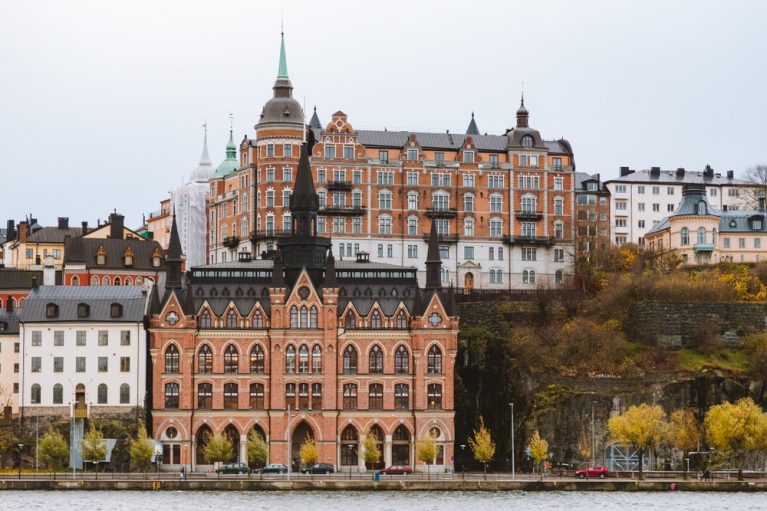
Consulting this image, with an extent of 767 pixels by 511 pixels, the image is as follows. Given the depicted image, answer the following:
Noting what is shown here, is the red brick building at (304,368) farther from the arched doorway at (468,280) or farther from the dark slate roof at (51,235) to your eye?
the dark slate roof at (51,235)

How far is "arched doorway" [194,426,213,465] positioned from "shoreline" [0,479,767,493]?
528 inches

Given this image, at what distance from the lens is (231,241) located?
167875mm

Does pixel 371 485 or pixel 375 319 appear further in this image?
pixel 375 319

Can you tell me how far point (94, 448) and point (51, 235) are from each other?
6847 centimetres

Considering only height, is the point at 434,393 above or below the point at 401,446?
above

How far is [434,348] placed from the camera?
461ft

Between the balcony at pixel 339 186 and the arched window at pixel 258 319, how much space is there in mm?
24444

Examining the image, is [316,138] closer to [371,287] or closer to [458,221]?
[458,221]

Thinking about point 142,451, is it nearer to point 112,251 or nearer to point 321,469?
point 321,469

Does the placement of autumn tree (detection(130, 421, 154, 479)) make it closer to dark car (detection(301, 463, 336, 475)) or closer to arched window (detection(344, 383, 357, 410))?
dark car (detection(301, 463, 336, 475))

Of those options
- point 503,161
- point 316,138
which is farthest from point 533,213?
point 316,138

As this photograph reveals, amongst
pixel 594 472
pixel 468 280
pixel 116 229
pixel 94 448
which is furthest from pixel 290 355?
pixel 116 229

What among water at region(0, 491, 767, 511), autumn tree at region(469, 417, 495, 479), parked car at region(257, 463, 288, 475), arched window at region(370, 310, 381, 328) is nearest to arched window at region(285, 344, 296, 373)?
arched window at region(370, 310, 381, 328)

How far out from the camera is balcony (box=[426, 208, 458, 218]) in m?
165
